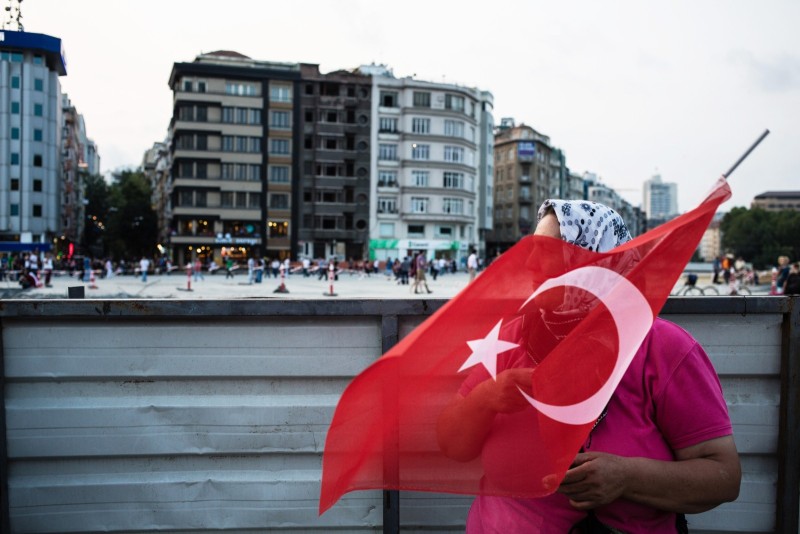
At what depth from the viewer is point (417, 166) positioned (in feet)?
252

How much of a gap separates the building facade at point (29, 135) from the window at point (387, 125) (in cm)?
3545

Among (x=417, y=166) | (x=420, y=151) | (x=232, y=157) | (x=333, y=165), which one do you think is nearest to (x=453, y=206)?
(x=417, y=166)

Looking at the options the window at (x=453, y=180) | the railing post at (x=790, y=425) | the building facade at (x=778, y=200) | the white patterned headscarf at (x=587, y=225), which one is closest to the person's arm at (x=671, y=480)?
the white patterned headscarf at (x=587, y=225)

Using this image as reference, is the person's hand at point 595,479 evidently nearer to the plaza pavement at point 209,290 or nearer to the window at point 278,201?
the plaza pavement at point 209,290

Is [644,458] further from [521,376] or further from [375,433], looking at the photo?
[375,433]

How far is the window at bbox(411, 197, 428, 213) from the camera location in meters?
77.4

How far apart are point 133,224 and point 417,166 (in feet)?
120

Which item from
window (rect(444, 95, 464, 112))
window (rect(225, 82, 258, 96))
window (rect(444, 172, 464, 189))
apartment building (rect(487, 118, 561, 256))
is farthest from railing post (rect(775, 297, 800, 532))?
apartment building (rect(487, 118, 561, 256))

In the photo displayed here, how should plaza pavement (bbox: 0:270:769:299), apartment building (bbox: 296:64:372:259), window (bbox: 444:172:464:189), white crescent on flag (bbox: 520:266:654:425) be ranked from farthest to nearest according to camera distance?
window (bbox: 444:172:464:189) < apartment building (bbox: 296:64:372:259) < plaza pavement (bbox: 0:270:769:299) < white crescent on flag (bbox: 520:266:654:425)

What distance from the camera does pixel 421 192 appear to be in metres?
77.4

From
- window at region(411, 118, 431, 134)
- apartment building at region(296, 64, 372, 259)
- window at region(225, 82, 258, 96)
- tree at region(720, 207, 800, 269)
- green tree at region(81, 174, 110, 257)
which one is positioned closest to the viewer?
window at region(225, 82, 258, 96)

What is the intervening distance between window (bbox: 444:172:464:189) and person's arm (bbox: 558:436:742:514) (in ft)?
254

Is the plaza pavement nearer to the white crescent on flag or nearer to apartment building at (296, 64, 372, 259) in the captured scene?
the white crescent on flag

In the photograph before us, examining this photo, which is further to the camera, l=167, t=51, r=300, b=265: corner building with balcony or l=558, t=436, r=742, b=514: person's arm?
l=167, t=51, r=300, b=265: corner building with balcony
